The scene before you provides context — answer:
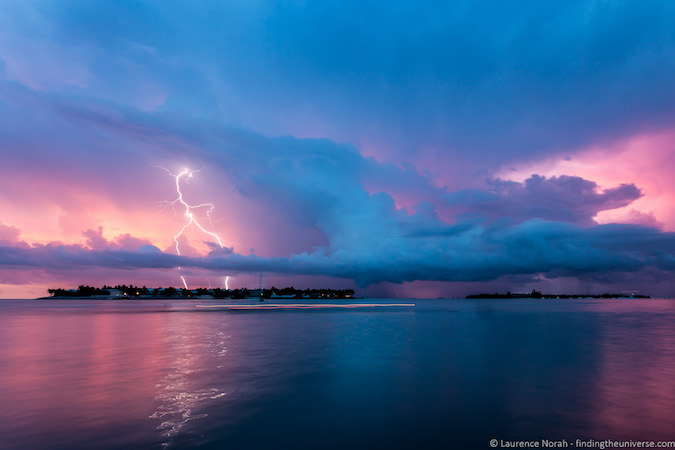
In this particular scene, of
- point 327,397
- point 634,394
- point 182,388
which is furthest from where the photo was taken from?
point 182,388

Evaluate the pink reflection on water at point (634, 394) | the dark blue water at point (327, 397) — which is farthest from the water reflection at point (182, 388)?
the pink reflection on water at point (634, 394)

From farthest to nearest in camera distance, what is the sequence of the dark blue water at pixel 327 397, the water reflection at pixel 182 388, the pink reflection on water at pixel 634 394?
1. the water reflection at pixel 182 388
2. the pink reflection on water at pixel 634 394
3. the dark blue water at pixel 327 397

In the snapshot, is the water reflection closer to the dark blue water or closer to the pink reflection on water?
the dark blue water

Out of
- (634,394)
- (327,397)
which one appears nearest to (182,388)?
(327,397)

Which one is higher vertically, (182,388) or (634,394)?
(182,388)

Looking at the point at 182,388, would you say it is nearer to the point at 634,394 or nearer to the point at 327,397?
the point at 327,397

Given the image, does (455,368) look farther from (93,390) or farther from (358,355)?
(93,390)

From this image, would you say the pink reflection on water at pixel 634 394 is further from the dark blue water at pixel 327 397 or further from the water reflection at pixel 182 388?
the water reflection at pixel 182 388

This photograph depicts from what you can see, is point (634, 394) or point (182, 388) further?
point (182, 388)

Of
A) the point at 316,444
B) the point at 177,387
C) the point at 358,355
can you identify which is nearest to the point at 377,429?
the point at 316,444

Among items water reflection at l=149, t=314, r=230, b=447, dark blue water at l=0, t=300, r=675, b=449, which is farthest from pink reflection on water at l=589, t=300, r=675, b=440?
water reflection at l=149, t=314, r=230, b=447

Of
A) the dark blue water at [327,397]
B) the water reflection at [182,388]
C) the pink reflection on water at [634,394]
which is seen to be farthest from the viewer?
the water reflection at [182,388]

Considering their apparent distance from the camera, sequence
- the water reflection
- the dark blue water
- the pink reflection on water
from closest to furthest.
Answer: the dark blue water < the pink reflection on water < the water reflection

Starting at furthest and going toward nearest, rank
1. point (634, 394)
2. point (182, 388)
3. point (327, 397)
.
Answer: point (182, 388), point (634, 394), point (327, 397)
